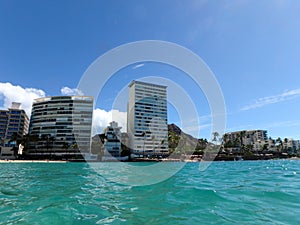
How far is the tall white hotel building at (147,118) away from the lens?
104 meters

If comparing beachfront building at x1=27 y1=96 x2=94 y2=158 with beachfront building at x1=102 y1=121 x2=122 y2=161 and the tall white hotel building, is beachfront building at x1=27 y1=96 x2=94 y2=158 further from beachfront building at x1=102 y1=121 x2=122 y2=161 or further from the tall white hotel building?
the tall white hotel building

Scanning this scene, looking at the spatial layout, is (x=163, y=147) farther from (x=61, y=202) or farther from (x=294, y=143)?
(x=294, y=143)

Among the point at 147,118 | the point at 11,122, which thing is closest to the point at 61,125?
the point at 11,122

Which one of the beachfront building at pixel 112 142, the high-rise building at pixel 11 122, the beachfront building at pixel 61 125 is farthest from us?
the high-rise building at pixel 11 122

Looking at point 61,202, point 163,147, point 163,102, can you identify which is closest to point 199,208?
point 61,202

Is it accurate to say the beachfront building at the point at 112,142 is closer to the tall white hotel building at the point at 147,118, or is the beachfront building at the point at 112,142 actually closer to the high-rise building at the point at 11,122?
the tall white hotel building at the point at 147,118

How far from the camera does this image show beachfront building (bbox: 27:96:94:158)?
78.9 metres

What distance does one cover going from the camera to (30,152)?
7794 cm

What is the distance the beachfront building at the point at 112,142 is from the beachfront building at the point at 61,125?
26.0 feet

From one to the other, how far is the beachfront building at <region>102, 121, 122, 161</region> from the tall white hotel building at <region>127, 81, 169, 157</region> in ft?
50.0

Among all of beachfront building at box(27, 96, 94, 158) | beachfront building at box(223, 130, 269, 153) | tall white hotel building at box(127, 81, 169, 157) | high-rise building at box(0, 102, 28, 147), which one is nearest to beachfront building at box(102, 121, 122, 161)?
beachfront building at box(27, 96, 94, 158)

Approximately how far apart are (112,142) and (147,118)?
1254 inches

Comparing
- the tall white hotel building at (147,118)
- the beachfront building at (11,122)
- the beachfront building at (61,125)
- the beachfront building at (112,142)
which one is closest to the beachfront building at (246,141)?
the tall white hotel building at (147,118)

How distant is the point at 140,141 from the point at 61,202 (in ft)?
330
